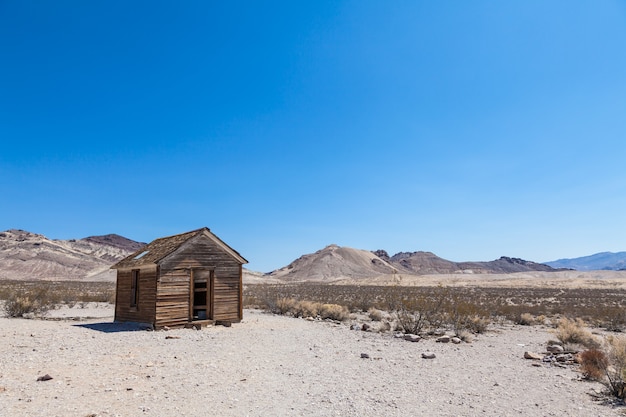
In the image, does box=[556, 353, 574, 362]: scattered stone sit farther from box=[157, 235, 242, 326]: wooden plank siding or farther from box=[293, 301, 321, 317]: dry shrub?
box=[293, 301, 321, 317]: dry shrub

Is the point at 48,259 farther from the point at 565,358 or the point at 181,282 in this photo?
the point at 565,358

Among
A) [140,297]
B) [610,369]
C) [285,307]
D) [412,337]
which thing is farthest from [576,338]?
[140,297]

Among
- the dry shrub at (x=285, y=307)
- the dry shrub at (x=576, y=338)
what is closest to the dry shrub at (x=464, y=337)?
the dry shrub at (x=576, y=338)

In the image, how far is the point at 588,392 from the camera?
8172 mm

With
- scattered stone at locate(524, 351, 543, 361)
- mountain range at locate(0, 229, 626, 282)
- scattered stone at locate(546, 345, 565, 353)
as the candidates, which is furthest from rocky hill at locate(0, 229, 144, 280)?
scattered stone at locate(524, 351, 543, 361)

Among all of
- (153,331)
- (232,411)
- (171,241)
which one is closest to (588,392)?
(232,411)

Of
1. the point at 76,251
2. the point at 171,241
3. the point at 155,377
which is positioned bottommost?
the point at 155,377

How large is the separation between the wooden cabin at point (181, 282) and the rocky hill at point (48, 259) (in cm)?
8359

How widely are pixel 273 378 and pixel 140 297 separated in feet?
34.5

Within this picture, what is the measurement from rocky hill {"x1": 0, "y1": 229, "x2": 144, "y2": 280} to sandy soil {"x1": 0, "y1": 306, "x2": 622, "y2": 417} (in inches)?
3576

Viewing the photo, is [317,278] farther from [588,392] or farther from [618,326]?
[588,392]

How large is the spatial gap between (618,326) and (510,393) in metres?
15.4

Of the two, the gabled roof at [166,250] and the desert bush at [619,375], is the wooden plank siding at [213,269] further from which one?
the desert bush at [619,375]

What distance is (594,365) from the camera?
923 centimetres
